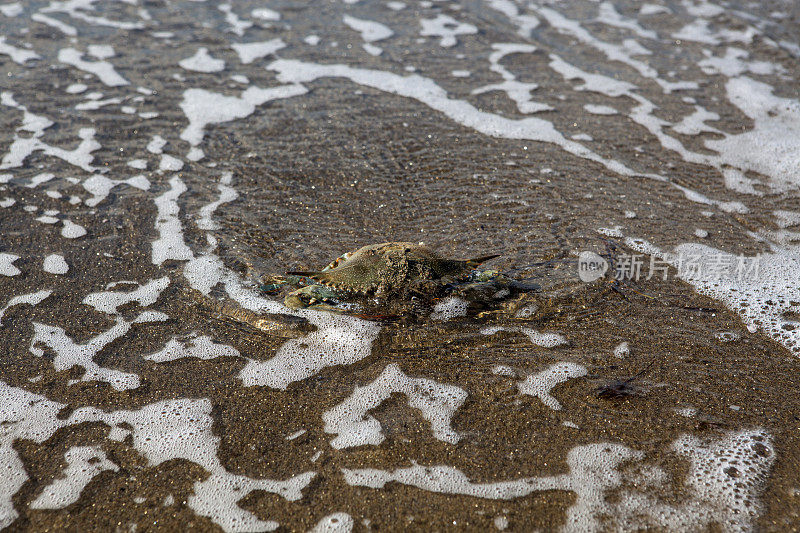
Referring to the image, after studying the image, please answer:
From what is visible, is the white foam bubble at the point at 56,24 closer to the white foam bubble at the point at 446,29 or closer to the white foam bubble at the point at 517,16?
the white foam bubble at the point at 446,29

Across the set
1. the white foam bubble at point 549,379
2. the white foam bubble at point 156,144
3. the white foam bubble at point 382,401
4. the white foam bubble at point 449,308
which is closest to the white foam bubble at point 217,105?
the white foam bubble at point 156,144

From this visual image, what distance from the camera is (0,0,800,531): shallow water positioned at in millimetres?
2463

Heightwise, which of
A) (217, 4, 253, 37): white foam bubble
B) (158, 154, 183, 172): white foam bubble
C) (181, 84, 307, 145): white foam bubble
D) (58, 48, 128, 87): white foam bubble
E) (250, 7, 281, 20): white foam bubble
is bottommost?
(158, 154, 183, 172): white foam bubble

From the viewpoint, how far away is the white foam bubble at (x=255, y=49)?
21.0 feet

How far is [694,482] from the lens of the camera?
8.00ft

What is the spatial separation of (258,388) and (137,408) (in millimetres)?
577

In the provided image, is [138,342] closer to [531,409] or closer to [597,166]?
[531,409]

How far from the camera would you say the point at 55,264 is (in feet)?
12.0

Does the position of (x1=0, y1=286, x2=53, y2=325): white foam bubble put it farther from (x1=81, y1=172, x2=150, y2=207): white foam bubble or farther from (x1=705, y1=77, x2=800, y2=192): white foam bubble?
(x1=705, y1=77, x2=800, y2=192): white foam bubble

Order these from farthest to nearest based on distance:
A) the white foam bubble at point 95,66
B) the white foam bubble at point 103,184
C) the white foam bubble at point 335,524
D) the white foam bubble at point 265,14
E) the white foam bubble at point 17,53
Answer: the white foam bubble at point 265,14 → the white foam bubble at point 17,53 → the white foam bubble at point 95,66 → the white foam bubble at point 103,184 → the white foam bubble at point 335,524

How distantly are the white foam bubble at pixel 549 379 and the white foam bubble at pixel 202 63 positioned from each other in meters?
4.87

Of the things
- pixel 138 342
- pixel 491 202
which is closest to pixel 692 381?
pixel 491 202

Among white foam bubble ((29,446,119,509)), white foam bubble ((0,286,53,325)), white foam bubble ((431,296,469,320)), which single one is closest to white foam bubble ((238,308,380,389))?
white foam bubble ((431,296,469,320))

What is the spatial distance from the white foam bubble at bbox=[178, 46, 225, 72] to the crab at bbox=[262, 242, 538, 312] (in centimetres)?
364
